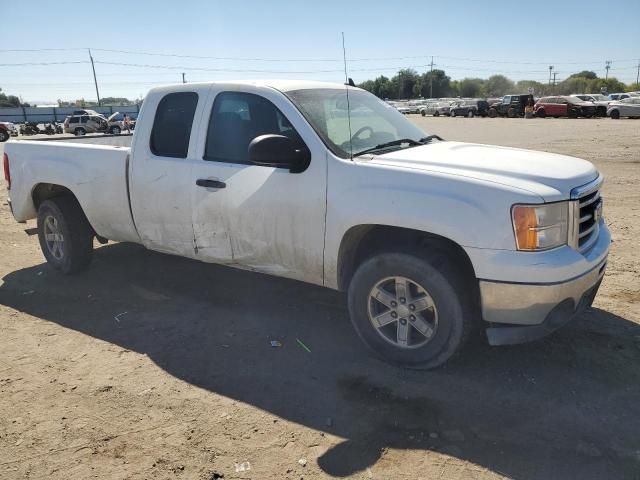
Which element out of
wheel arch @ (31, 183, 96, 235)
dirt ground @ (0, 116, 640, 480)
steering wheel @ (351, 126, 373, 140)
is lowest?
dirt ground @ (0, 116, 640, 480)

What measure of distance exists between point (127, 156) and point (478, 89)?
129388 millimetres

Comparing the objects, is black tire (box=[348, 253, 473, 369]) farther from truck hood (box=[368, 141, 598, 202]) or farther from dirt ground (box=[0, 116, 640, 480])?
truck hood (box=[368, 141, 598, 202])

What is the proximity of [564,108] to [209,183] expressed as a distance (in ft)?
138

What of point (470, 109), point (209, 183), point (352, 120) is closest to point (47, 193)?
point (209, 183)

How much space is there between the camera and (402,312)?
3654 millimetres

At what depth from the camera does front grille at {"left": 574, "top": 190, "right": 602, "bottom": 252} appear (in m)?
3.38

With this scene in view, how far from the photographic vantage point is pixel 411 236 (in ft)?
12.0

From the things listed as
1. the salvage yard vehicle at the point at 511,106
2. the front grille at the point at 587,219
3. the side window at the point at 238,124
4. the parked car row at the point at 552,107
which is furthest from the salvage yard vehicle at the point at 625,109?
the side window at the point at 238,124

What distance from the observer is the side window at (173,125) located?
15.0 ft

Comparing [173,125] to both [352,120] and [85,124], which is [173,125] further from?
[85,124]

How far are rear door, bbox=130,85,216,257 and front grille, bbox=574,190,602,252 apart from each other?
2.54 metres

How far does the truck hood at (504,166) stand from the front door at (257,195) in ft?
1.85

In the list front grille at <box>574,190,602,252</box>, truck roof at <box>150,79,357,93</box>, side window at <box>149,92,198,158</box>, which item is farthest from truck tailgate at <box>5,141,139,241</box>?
front grille at <box>574,190,602,252</box>

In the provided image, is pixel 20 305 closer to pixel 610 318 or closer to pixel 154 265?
pixel 154 265
